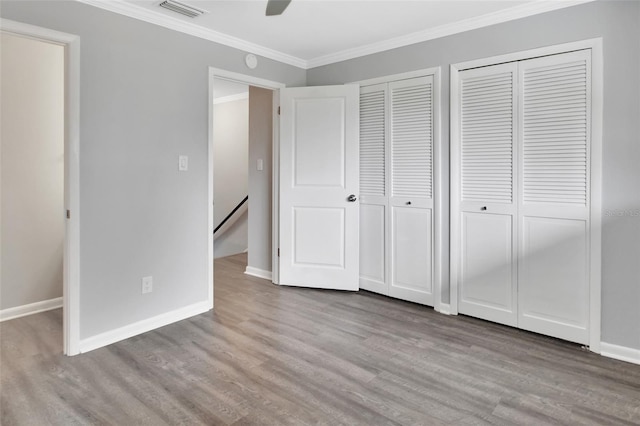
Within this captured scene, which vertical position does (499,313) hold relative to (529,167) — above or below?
below

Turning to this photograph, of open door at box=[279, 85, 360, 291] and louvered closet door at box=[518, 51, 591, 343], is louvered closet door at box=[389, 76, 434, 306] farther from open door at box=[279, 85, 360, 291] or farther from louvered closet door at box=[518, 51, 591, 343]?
louvered closet door at box=[518, 51, 591, 343]

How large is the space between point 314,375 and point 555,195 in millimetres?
2010

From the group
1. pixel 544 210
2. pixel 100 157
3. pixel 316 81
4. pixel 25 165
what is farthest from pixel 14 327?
pixel 544 210

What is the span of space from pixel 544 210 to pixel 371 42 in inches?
80.3

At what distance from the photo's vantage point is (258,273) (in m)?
4.52

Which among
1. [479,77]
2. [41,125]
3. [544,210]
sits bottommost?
[544,210]

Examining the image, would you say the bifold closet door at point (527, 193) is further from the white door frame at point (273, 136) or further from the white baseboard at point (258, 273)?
the white baseboard at point (258, 273)

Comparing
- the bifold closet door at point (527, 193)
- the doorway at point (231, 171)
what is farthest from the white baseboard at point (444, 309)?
the doorway at point (231, 171)

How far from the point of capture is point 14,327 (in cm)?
300

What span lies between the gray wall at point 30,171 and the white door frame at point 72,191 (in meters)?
1.07

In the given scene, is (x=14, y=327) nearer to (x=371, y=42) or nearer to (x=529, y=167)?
(x=371, y=42)

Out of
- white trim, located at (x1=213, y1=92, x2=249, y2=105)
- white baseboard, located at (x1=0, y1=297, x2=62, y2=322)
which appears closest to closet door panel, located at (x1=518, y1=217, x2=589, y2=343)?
white baseboard, located at (x1=0, y1=297, x2=62, y2=322)

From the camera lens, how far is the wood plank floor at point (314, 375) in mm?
1932

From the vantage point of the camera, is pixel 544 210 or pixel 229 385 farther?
pixel 544 210
